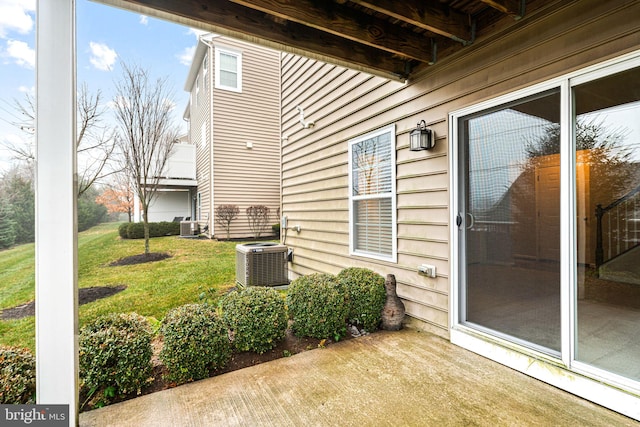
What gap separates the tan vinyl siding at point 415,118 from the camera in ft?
7.00

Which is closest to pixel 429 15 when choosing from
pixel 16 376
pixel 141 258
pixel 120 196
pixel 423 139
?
pixel 423 139

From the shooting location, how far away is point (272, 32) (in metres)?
2.57

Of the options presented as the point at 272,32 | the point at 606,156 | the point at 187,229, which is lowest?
the point at 187,229

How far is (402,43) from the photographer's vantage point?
2.90 meters

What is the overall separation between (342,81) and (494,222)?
3.04m

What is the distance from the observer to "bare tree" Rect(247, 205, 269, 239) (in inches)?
438

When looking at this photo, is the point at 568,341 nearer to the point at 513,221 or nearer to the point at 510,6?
the point at 513,221

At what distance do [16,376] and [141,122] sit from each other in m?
7.34

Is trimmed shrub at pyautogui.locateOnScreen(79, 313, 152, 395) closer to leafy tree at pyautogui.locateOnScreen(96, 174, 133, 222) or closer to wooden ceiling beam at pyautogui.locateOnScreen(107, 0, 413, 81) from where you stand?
wooden ceiling beam at pyautogui.locateOnScreen(107, 0, 413, 81)

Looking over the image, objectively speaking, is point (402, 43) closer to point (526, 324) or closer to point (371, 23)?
point (371, 23)

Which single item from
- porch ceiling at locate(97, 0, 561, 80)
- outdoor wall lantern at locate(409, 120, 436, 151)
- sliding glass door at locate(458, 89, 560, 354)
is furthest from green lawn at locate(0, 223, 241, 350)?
sliding glass door at locate(458, 89, 560, 354)

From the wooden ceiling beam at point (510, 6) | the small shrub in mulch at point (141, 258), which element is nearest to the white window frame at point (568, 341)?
the wooden ceiling beam at point (510, 6)

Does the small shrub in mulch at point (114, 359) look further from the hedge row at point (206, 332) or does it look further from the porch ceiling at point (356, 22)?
the porch ceiling at point (356, 22)

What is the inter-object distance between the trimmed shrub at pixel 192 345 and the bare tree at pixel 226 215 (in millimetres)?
8225
